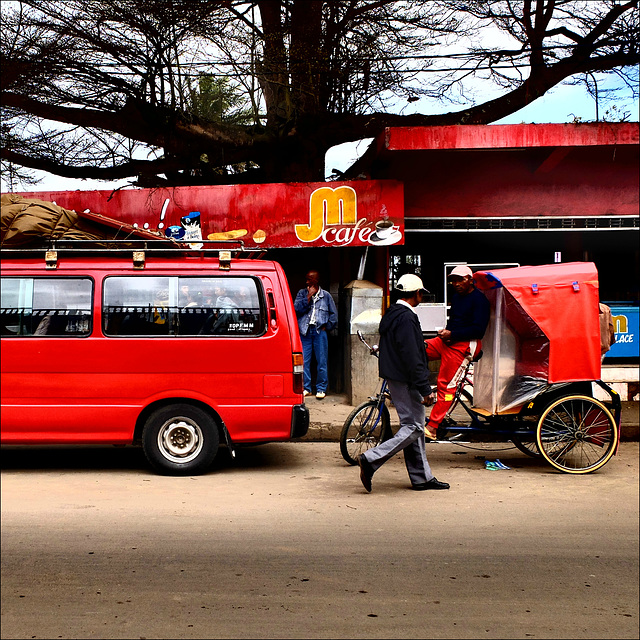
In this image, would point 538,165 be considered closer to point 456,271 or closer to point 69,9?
point 456,271

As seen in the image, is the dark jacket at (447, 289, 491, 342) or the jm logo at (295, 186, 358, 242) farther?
the jm logo at (295, 186, 358, 242)

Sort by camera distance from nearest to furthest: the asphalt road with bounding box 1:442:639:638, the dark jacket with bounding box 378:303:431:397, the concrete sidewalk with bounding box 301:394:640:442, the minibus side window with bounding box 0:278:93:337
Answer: the minibus side window with bounding box 0:278:93:337
the asphalt road with bounding box 1:442:639:638
the dark jacket with bounding box 378:303:431:397
the concrete sidewalk with bounding box 301:394:640:442

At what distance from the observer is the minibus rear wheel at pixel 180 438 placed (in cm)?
421

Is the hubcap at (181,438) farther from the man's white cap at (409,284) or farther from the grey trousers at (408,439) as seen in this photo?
the man's white cap at (409,284)

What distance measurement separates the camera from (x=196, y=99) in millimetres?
7816

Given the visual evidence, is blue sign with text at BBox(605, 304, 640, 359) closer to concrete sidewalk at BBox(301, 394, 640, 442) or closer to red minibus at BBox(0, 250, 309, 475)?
concrete sidewalk at BBox(301, 394, 640, 442)

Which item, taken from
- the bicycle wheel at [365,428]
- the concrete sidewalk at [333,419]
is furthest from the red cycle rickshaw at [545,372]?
the concrete sidewalk at [333,419]

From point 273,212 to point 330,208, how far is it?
0.78 meters

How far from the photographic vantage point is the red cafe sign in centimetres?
984

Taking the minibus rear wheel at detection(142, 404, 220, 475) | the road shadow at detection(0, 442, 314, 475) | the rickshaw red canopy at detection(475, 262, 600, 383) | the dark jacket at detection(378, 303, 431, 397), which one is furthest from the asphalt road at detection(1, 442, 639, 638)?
the rickshaw red canopy at detection(475, 262, 600, 383)

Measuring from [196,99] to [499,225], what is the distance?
4.75m

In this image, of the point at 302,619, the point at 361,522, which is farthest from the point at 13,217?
the point at 361,522

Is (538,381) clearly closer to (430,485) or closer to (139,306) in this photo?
(430,485)

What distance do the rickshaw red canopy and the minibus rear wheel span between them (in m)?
2.68
